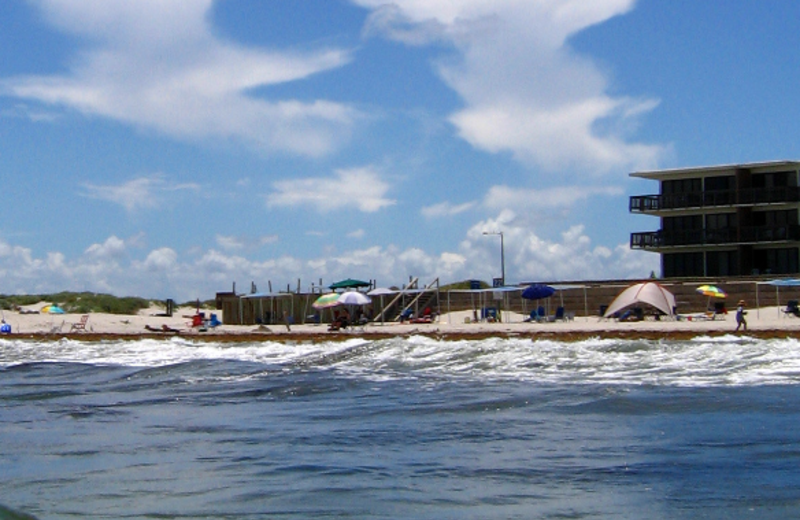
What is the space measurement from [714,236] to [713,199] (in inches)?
81.1

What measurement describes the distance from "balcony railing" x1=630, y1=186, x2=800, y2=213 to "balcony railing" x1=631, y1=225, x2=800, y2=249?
1407 mm

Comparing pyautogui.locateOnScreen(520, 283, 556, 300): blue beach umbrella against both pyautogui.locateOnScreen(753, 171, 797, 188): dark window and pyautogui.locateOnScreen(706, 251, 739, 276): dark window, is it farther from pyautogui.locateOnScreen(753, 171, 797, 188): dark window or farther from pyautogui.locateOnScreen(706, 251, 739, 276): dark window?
pyautogui.locateOnScreen(753, 171, 797, 188): dark window

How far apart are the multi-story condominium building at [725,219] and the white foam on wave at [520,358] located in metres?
26.7

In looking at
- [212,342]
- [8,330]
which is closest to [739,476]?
[212,342]

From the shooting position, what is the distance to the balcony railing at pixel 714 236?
50000 millimetres

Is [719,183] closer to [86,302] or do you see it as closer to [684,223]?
[684,223]

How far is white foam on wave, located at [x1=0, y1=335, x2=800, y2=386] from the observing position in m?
20.0

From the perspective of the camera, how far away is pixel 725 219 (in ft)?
173

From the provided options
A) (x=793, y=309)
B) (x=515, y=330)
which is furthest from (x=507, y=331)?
(x=793, y=309)

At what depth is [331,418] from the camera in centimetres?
1529

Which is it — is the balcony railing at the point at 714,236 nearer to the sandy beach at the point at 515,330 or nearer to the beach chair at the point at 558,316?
the sandy beach at the point at 515,330

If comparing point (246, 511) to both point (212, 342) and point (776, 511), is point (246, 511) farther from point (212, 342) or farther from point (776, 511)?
point (212, 342)

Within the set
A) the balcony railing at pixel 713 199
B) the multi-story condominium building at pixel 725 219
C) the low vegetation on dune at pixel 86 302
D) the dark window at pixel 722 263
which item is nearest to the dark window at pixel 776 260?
the multi-story condominium building at pixel 725 219

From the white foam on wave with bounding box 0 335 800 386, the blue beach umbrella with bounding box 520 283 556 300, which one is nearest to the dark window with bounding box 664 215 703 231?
the blue beach umbrella with bounding box 520 283 556 300
